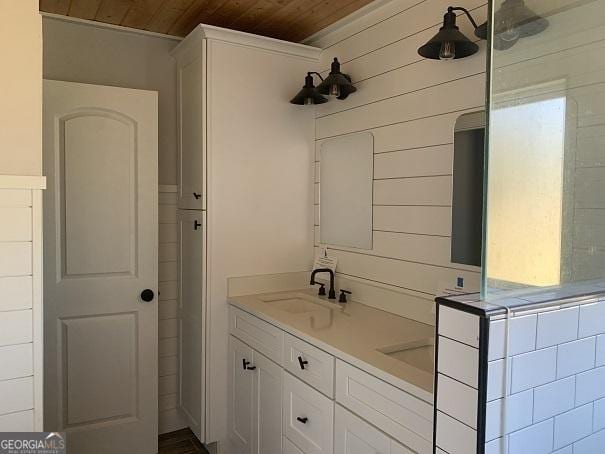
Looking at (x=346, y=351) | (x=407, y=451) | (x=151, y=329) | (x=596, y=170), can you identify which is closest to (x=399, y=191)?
(x=346, y=351)

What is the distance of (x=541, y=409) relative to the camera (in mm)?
1140

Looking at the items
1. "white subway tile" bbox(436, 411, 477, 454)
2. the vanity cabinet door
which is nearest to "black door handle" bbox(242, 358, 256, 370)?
the vanity cabinet door

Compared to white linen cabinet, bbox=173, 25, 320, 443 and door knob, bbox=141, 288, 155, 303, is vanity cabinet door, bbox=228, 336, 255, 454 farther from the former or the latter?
door knob, bbox=141, 288, 155, 303

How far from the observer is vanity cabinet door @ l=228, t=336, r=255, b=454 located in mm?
2418

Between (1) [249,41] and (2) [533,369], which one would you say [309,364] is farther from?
(1) [249,41]

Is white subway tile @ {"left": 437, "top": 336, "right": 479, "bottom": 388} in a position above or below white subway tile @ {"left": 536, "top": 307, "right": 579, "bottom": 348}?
below

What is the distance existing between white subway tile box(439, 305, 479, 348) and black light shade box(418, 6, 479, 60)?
114 centimetres

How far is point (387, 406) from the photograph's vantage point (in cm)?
154

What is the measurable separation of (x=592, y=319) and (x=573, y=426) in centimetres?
27

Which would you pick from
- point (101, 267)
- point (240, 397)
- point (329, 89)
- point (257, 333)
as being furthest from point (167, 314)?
point (329, 89)

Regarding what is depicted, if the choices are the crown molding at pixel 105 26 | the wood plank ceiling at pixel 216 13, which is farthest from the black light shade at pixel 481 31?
the crown molding at pixel 105 26

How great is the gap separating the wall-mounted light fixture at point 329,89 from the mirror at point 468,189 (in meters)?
0.70

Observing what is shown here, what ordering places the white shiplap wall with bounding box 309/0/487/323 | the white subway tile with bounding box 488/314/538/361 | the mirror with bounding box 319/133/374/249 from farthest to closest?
the mirror with bounding box 319/133/374/249
the white shiplap wall with bounding box 309/0/487/323
the white subway tile with bounding box 488/314/538/361

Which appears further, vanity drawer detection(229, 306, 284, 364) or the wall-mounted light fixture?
the wall-mounted light fixture
